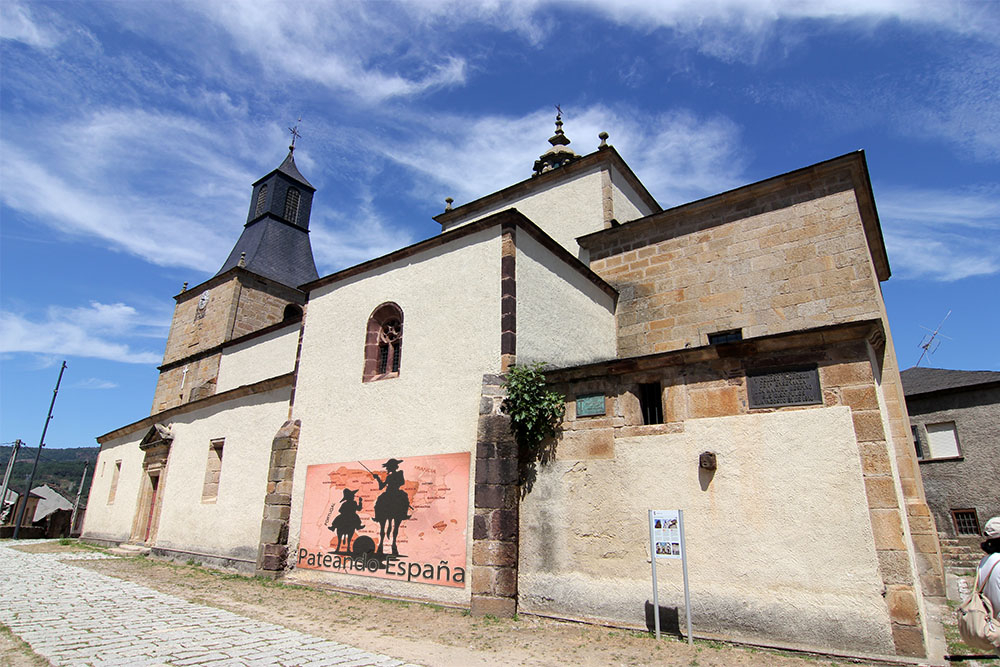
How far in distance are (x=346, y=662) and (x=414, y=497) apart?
11.3 ft

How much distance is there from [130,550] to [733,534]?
49.7ft

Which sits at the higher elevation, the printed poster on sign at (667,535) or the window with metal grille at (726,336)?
the window with metal grille at (726,336)

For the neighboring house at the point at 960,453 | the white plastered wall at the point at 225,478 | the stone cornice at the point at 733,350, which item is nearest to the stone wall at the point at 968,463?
the neighboring house at the point at 960,453

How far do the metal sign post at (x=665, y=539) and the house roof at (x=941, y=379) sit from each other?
51.2 feet

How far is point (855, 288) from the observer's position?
8625 millimetres

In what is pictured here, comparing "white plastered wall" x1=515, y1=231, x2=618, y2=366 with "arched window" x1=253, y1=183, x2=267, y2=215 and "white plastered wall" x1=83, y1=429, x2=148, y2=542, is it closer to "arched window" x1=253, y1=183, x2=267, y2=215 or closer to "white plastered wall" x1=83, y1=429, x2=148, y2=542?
"white plastered wall" x1=83, y1=429, x2=148, y2=542

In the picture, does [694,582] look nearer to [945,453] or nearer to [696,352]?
[696,352]

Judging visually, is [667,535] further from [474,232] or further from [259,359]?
[259,359]

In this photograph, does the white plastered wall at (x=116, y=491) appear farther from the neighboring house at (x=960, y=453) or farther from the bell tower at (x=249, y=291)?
the neighboring house at (x=960, y=453)

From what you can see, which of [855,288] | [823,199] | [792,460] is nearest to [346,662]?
[792,460]

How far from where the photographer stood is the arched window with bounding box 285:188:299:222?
25.6 metres

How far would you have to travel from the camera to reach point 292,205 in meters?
25.9

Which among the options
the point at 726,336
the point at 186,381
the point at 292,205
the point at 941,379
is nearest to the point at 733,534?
the point at 726,336

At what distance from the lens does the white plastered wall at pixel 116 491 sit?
54.1 ft
